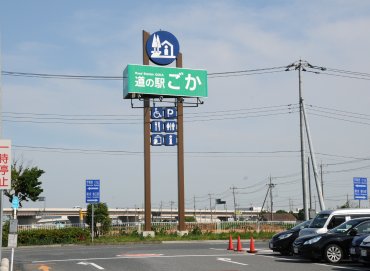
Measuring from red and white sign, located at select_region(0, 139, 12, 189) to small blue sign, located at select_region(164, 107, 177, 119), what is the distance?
24409 millimetres

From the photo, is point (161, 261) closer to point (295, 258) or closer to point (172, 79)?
point (295, 258)

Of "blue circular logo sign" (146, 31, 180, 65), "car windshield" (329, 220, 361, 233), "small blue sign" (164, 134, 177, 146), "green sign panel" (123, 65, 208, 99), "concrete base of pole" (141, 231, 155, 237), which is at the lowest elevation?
"concrete base of pole" (141, 231, 155, 237)

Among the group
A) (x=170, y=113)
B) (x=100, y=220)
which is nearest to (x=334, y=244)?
(x=170, y=113)

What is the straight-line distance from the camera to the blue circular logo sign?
38.5m

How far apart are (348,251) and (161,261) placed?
5960 mm

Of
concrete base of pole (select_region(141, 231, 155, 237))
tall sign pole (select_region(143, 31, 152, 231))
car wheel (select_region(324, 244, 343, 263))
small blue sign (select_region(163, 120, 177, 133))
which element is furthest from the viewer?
small blue sign (select_region(163, 120, 177, 133))

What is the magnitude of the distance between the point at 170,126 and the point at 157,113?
1.21 metres

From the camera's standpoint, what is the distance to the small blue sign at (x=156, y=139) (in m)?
37.5

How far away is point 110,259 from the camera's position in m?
20.4

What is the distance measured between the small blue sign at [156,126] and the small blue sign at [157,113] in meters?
0.37

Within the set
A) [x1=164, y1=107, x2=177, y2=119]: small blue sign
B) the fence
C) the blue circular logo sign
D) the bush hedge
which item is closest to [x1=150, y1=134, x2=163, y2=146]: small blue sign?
[x1=164, y1=107, x2=177, y2=119]: small blue sign

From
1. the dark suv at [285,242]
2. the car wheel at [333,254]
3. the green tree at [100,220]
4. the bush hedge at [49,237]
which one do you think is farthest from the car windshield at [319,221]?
the green tree at [100,220]

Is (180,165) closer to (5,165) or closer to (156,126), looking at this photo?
(156,126)

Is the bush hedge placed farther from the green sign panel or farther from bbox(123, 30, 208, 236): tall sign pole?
the green sign panel
